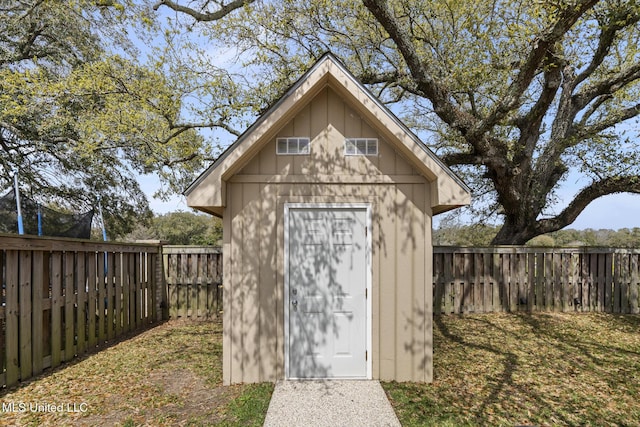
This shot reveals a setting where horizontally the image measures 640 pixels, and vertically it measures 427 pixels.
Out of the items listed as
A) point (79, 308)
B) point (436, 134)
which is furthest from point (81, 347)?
point (436, 134)

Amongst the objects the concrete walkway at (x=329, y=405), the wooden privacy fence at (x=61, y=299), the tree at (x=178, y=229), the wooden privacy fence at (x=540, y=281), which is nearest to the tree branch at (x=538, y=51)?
the wooden privacy fence at (x=540, y=281)

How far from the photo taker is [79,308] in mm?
6070

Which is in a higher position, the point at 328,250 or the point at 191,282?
the point at 328,250

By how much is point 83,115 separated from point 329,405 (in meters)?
11.1

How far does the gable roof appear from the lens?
187 inches

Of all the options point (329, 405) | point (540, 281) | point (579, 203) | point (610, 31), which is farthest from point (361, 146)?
point (579, 203)

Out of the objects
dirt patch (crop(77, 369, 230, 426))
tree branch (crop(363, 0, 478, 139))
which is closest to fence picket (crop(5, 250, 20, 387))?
dirt patch (crop(77, 369, 230, 426))

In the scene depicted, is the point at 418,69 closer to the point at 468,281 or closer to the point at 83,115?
the point at 468,281

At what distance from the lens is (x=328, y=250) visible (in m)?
5.15

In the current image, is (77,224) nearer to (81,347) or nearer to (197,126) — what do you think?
(81,347)

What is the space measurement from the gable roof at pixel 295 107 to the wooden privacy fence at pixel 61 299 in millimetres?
2581

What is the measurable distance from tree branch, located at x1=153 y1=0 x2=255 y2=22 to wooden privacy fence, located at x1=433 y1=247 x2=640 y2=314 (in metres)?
7.69

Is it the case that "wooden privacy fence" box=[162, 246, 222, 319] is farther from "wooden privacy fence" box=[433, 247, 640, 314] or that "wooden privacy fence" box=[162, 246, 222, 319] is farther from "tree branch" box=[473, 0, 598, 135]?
"tree branch" box=[473, 0, 598, 135]

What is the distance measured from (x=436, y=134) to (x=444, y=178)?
32.7 feet
